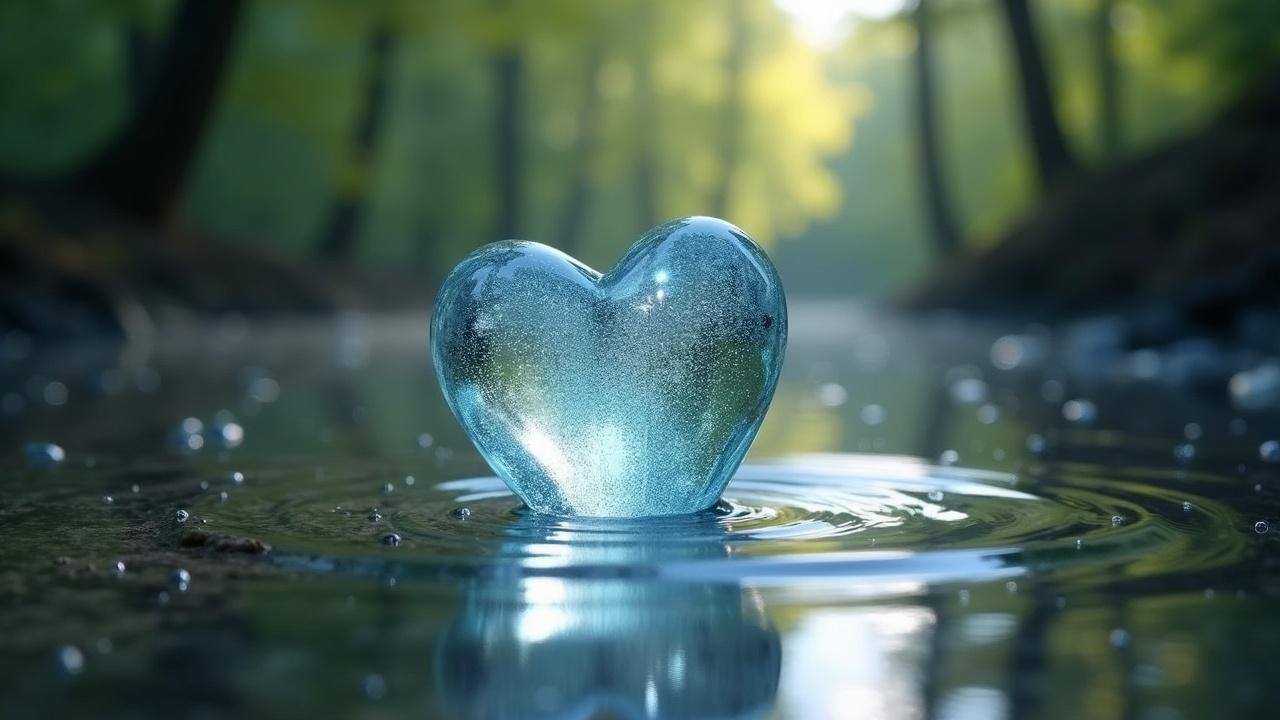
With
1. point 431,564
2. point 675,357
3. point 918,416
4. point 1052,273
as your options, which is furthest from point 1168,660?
point 1052,273

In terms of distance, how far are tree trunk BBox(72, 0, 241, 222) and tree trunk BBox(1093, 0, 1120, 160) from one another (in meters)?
15.4

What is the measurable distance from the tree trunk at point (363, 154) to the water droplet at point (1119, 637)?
25.2m

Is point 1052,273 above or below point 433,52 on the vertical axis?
below

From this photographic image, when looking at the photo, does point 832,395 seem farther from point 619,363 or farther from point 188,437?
point 619,363

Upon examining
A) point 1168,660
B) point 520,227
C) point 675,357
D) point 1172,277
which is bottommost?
point 1168,660

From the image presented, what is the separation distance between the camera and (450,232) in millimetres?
44375

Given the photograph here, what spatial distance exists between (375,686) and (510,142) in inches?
1176

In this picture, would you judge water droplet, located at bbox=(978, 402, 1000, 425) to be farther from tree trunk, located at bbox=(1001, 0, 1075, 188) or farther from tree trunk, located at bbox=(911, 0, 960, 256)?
tree trunk, located at bbox=(911, 0, 960, 256)

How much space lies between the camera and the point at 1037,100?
69.4 ft

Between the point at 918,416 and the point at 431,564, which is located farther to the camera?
the point at 918,416

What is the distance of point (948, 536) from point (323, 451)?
3051mm

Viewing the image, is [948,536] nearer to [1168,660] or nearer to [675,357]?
[675,357]

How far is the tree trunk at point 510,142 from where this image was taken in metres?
31.5

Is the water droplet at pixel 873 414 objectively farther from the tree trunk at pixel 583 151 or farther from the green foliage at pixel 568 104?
the tree trunk at pixel 583 151
